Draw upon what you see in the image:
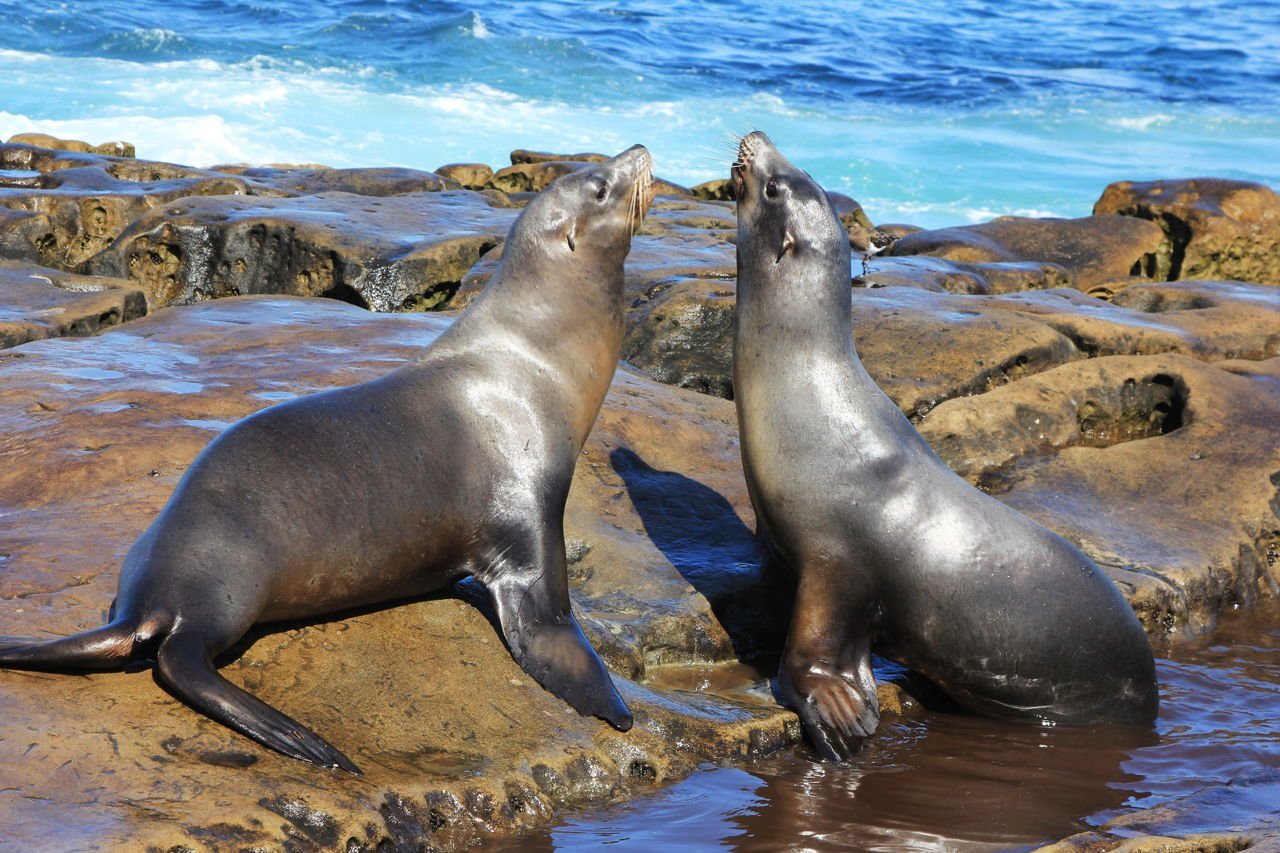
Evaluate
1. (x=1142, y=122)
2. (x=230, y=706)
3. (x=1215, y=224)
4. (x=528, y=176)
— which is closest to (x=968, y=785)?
(x=230, y=706)

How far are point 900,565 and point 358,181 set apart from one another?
11.7m

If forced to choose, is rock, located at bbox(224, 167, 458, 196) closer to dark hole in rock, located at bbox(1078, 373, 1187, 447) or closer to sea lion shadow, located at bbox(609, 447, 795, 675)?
dark hole in rock, located at bbox(1078, 373, 1187, 447)

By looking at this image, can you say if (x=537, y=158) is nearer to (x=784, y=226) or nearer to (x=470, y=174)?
(x=470, y=174)

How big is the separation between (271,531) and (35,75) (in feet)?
109

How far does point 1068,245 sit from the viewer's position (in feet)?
48.4

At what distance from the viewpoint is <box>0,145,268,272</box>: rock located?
11.8m

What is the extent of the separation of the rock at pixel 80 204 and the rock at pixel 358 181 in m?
0.96

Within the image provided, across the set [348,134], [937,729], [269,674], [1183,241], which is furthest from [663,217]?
[348,134]

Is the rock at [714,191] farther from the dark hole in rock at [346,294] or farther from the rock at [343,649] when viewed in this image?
the rock at [343,649]

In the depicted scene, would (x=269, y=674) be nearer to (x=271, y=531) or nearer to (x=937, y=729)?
(x=271, y=531)

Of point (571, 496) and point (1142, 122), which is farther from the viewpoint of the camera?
point (1142, 122)

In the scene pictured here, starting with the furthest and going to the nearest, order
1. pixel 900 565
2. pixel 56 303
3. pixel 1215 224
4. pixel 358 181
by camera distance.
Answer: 1. pixel 358 181
2. pixel 1215 224
3. pixel 56 303
4. pixel 900 565

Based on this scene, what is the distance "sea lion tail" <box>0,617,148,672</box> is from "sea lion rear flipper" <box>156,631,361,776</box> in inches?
3.7

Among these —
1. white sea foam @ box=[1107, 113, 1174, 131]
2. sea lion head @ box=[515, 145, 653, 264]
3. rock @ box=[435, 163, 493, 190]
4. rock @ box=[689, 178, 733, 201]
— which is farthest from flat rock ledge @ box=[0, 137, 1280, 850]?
white sea foam @ box=[1107, 113, 1174, 131]
